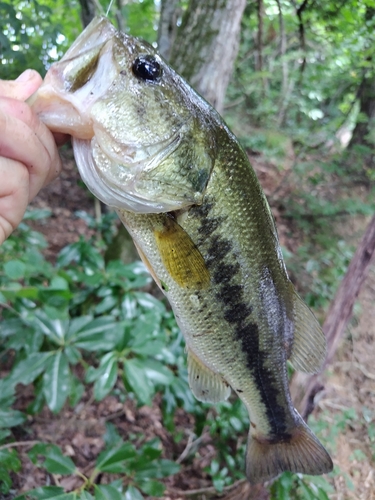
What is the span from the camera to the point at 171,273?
1.30 metres

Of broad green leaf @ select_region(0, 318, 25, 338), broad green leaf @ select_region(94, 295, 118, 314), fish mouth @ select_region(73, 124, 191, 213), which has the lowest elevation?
broad green leaf @ select_region(94, 295, 118, 314)

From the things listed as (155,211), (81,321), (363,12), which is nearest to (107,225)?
(81,321)

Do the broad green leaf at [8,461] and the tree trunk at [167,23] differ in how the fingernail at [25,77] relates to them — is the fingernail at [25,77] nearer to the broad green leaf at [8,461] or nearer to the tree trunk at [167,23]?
the broad green leaf at [8,461]

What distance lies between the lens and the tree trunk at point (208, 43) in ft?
9.86

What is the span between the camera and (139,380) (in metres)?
2.00

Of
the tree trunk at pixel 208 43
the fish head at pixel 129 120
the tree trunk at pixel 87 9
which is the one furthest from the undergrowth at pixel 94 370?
the tree trunk at pixel 87 9

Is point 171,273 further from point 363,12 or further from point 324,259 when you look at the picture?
point 324,259

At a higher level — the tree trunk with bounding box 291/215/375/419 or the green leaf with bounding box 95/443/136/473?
the green leaf with bounding box 95/443/136/473

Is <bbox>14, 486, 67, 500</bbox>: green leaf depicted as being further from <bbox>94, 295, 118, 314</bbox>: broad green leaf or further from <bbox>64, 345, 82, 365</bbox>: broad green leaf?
<bbox>94, 295, 118, 314</bbox>: broad green leaf

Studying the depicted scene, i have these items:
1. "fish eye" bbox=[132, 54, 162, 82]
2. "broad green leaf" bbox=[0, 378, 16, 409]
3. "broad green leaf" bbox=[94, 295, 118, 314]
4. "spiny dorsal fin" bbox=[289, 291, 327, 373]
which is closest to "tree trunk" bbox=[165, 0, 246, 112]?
"broad green leaf" bbox=[94, 295, 118, 314]

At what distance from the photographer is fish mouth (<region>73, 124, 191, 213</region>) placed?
114 centimetres

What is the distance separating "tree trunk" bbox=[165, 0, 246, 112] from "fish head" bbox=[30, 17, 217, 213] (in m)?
2.09

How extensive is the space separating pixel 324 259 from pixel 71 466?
4662mm

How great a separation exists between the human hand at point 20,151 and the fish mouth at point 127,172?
111 millimetres
